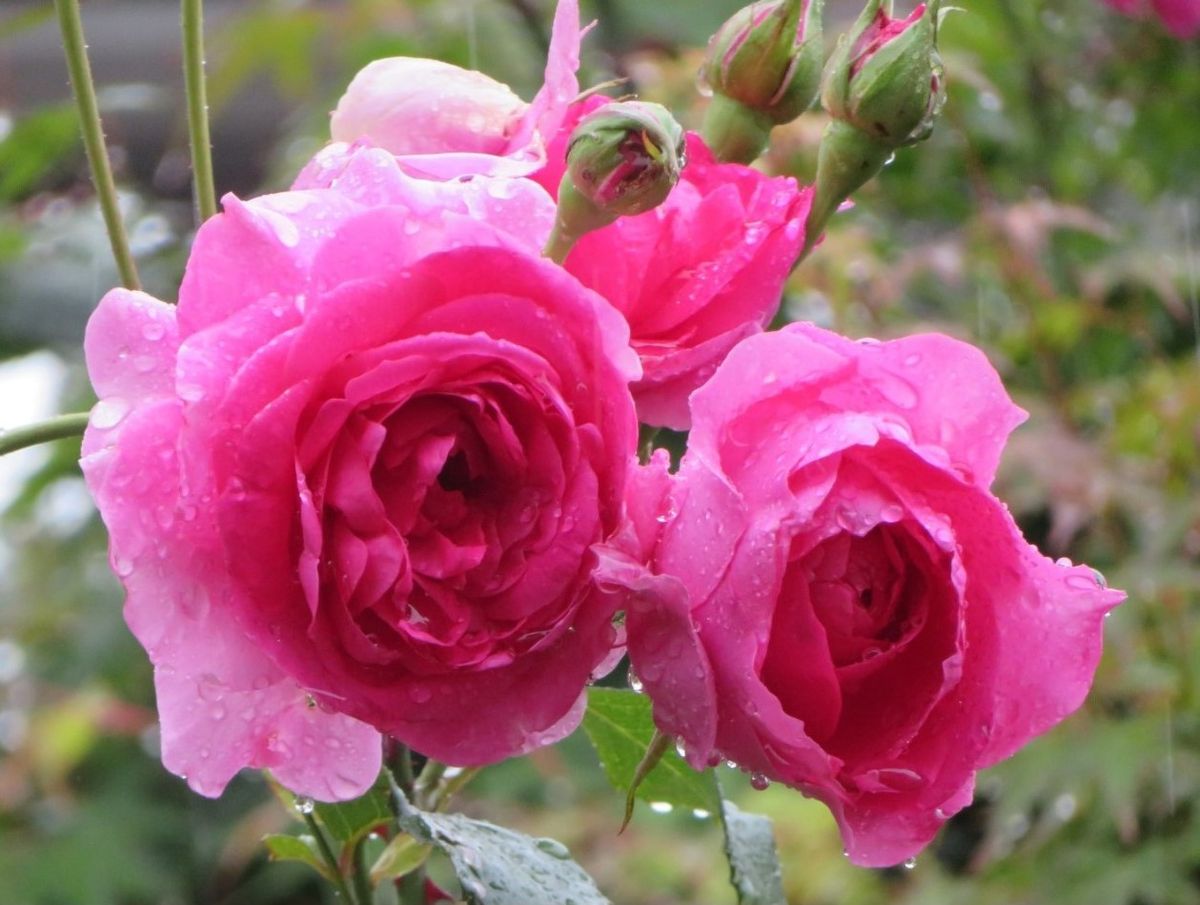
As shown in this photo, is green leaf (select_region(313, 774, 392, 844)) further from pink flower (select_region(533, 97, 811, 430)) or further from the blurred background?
the blurred background

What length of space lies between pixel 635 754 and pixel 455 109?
0.23 metres

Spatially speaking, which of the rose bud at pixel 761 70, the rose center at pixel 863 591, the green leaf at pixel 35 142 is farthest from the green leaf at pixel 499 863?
the green leaf at pixel 35 142

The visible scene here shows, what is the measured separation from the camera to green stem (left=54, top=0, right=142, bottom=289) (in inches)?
19.4

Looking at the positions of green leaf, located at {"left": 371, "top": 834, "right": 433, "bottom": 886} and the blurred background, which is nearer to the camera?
green leaf, located at {"left": 371, "top": 834, "right": 433, "bottom": 886}

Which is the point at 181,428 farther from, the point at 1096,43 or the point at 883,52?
the point at 1096,43

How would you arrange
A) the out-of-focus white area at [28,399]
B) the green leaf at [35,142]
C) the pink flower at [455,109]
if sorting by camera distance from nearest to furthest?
the pink flower at [455,109] → the green leaf at [35,142] → the out-of-focus white area at [28,399]

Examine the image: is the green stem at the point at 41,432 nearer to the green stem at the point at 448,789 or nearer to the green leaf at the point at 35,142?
the green stem at the point at 448,789

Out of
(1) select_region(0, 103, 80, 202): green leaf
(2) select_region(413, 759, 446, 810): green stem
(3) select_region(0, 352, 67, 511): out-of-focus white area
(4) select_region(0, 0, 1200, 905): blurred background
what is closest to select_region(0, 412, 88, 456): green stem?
(2) select_region(413, 759, 446, 810): green stem

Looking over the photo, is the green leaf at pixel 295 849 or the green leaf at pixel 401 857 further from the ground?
the green leaf at pixel 401 857

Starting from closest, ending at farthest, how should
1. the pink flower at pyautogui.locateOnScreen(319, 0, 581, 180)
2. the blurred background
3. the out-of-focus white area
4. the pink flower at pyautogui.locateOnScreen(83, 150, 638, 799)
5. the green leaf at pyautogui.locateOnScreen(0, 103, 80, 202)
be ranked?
the pink flower at pyautogui.locateOnScreen(83, 150, 638, 799)
the pink flower at pyautogui.locateOnScreen(319, 0, 581, 180)
the blurred background
the green leaf at pyautogui.locateOnScreen(0, 103, 80, 202)
the out-of-focus white area

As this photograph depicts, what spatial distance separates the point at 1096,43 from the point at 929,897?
101 cm

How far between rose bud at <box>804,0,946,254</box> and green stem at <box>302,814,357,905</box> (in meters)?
0.24

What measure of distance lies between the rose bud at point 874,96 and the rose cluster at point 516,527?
10 centimetres

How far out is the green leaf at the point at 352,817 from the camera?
0.50 m
